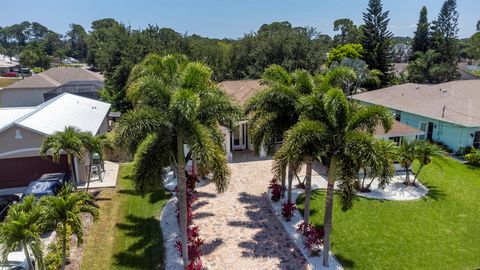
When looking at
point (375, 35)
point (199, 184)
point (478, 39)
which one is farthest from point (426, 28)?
point (199, 184)

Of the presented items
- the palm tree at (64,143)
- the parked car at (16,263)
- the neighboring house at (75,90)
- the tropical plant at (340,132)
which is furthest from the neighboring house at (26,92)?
the tropical plant at (340,132)

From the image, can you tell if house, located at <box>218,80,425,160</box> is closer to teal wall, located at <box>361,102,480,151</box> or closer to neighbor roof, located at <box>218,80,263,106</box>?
neighbor roof, located at <box>218,80,263,106</box>

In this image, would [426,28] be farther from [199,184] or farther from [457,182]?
[199,184]

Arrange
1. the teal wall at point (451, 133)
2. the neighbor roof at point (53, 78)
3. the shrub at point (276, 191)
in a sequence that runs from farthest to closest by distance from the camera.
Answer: the neighbor roof at point (53, 78)
the teal wall at point (451, 133)
the shrub at point (276, 191)

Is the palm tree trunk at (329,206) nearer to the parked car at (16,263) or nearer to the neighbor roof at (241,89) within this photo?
the parked car at (16,263)

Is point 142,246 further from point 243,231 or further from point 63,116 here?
point 63,116

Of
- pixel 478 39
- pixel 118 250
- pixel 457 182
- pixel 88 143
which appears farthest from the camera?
pixel 478 39

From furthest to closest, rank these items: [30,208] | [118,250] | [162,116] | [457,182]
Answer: [457,182], [118,250], [162,116], [30,208]
